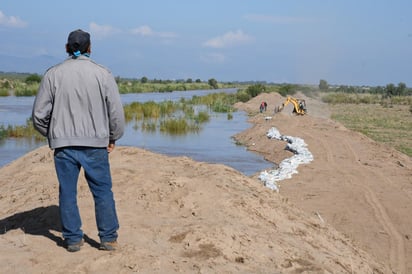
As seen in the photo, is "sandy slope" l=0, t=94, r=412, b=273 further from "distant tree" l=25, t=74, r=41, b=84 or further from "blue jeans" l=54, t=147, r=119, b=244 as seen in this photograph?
"distant tree" l=25, t=74, r=41, b=84

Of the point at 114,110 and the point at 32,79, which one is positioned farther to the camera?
the point at 32,79

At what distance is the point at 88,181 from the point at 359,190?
8.05 meters

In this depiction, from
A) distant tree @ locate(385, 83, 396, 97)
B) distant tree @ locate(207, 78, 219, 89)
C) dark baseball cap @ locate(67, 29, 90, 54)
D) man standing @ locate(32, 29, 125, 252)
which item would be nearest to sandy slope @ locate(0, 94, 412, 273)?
man standing @ locate(32, 29, 125, 252)

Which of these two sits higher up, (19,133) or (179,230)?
(179,230)

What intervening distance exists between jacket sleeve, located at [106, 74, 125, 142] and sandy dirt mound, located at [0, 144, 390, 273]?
100 centimetres

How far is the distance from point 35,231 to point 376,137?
19917 millimetres

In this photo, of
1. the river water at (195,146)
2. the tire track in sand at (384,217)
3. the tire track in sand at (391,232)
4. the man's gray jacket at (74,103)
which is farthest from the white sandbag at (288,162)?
the man's gray jacket at (74,103)

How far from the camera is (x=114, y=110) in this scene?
4.52 m

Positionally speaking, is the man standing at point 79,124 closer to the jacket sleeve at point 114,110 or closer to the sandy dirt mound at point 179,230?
the jacket sleeve at point 114,110

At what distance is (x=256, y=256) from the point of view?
4.89 metres

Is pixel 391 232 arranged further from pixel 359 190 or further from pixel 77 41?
pixel 77 41

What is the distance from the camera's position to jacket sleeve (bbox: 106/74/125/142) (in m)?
4.49

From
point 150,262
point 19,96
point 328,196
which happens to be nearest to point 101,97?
point 150,262

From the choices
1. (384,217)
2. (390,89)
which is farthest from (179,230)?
(390,89)
